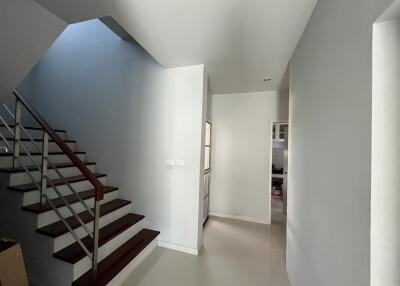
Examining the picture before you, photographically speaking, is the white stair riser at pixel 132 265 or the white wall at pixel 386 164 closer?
the white wall at pixel 386 164

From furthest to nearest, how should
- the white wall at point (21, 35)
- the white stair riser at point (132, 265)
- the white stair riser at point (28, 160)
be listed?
1. the white stair riser at point (28, 160)
2. the white stair riser at point (132, 265)
3. the white wall at point (21, 35)

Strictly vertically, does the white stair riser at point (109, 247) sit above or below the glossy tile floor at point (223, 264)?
above

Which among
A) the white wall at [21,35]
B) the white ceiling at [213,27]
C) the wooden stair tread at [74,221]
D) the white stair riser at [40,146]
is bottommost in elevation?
the wooden stair tread at [74,221]

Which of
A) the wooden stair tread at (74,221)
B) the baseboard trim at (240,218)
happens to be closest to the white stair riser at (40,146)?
the wooden stair tread at (74,221)

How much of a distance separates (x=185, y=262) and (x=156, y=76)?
2631 millimetres

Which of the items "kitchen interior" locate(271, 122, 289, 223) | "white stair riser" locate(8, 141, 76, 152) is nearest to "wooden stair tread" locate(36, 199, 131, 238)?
"white stair riser" locate(8, 141, 76, 152)

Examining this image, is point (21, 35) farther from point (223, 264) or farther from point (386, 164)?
point (223, 264)

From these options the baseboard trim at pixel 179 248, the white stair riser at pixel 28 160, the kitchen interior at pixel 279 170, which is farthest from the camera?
the kitchen interior at pixel 279 170

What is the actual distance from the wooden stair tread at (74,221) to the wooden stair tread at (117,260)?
1.55 feet

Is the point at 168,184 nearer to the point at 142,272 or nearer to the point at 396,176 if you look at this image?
the point at 142,272

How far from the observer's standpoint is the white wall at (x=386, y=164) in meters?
0.67

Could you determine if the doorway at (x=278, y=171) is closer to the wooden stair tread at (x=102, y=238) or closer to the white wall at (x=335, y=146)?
the white wall at (x=335, y=146)

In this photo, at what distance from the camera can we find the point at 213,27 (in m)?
1.65

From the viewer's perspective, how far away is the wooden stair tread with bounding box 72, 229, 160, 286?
1653 mm
